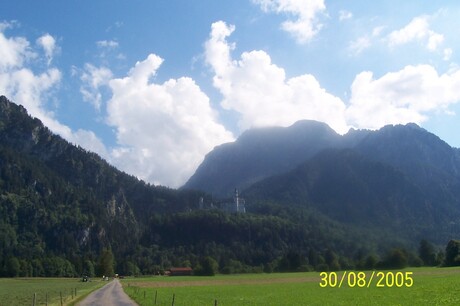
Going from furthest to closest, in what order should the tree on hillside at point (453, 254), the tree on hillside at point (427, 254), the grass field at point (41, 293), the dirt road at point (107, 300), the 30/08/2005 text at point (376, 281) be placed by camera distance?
the tree on hillside at point (427, 254) < the tree on hillside at point (453, 254) < the 30/08/2005 text at point (376, 281) < the grass field at point (41, 293) < the dirt road at point (107, 300)

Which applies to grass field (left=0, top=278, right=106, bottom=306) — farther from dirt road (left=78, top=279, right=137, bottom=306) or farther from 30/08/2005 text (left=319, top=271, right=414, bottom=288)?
30/08/2005 text (left=319, top=271, right=414, bottom=288)

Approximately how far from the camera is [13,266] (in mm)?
198875

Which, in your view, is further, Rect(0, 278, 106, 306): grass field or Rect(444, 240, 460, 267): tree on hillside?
Rect(444, 240, 460, 267): tree on hillside

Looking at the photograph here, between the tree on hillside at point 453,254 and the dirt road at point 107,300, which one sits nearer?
the dirt road at point 107,300

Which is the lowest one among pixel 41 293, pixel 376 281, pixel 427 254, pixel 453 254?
pixel 376 281

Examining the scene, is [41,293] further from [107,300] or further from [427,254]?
[427,254]

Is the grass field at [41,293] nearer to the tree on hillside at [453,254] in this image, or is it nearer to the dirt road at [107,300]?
the dirt road at [107,300]

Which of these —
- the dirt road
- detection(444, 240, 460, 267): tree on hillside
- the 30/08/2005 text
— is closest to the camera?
the dirt road

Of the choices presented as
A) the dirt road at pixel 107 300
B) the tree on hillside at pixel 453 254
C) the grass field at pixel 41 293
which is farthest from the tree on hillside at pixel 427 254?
the dirt road at pixel 107 300

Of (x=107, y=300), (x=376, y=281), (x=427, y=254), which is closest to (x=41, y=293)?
(x=107, y=300)

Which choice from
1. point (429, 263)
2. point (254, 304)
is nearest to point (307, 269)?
point (429, 263)

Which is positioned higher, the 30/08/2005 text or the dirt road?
the dirt road

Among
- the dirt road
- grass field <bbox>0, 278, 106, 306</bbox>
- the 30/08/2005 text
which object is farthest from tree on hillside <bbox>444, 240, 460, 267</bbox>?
the dirt road

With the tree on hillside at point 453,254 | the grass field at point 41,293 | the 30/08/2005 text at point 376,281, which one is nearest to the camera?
the grass field at point 41,293
